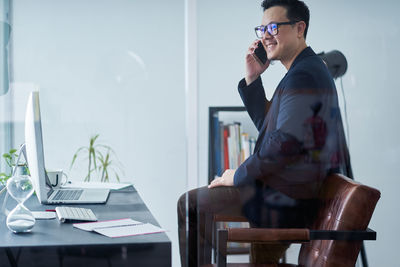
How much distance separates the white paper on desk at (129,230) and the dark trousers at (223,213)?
56 centimetres

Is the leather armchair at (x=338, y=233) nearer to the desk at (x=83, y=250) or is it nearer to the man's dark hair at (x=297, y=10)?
the desk at (x=83, y=250)

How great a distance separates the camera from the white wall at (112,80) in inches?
127

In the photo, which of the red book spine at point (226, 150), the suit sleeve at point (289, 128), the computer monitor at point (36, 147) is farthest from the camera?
the red book spine at point (226, 150)

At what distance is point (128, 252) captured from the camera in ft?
4.32


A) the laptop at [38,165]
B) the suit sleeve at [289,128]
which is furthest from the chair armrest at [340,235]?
the laptop at [38,165]

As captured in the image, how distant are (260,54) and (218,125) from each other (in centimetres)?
39

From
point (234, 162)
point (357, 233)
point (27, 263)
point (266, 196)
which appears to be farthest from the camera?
point (234, 162)

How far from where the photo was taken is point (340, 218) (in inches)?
65.6

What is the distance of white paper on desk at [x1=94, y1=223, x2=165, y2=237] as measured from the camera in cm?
140

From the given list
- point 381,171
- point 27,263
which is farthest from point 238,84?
point 27,263

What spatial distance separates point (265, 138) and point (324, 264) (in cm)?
53

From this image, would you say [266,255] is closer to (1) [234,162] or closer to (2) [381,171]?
(1) [234,162]

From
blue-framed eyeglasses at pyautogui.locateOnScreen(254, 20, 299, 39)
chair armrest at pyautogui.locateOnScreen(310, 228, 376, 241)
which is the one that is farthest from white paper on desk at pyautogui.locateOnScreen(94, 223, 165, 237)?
blue-framed eyeglasses at pyautogui.locateOnScreen(254, 20, 299, 39)

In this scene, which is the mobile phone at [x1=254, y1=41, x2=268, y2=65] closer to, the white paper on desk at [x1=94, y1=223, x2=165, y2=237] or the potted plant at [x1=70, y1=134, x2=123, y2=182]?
the white paper on desk at [x1=94, y1=223, x2=165, y2=237]
